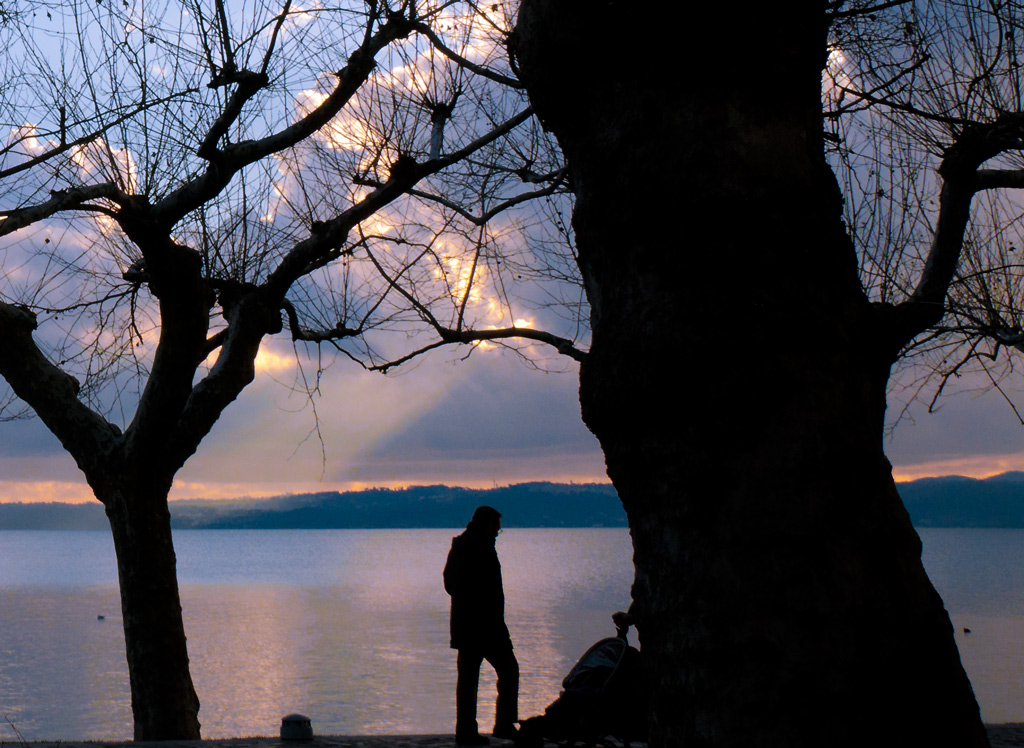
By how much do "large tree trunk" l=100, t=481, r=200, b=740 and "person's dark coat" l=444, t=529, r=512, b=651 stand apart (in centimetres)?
255

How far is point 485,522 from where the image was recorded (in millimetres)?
7594

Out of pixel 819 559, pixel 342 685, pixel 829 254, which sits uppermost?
pixel 829 254

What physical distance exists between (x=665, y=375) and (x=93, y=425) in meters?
7.52

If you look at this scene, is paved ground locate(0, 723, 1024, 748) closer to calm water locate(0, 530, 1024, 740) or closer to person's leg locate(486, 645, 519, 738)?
person's leg locate(486, 645, 519, 738)

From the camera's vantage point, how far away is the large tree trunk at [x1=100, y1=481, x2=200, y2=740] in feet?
27.3

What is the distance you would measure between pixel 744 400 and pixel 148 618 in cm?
738

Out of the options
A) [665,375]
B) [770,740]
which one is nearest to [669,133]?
[665,375]

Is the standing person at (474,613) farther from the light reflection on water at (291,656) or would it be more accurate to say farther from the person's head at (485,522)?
the light reflection on water at (291,656)

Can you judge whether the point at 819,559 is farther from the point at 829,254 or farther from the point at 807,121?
the point at 807,121

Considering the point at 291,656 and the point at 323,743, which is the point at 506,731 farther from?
the point at 291,656

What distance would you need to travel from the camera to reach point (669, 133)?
2.34 metres

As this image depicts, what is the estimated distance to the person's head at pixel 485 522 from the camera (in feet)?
24.8

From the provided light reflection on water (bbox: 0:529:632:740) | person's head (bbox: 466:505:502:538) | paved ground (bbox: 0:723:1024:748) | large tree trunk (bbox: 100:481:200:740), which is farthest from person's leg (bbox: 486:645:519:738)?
light reflection on water (bbox: 0:529:632:740)

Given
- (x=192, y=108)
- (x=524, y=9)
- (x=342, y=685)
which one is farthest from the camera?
(x=342, y=685)
